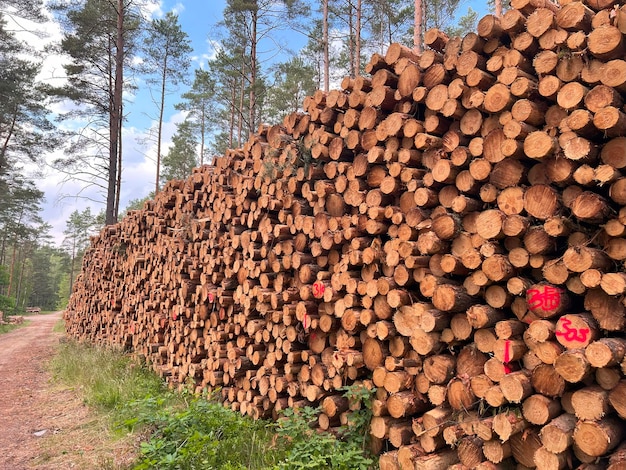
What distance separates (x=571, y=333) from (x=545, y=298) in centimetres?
26

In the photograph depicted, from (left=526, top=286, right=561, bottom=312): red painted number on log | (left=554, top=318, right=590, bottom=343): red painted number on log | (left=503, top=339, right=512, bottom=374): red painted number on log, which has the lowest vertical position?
(left=503, top=339, right=512, bottom=374): red painted number on log

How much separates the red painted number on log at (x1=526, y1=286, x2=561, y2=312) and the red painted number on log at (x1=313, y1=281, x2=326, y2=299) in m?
1.92

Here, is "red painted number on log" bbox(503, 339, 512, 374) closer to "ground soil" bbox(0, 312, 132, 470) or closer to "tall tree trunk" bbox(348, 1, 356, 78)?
"ground soil" bbox(0, 312, 132, 470)

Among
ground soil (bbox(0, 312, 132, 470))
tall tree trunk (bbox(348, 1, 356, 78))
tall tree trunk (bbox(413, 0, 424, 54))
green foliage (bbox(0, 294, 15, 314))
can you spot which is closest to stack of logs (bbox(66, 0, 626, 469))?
ground soil (bbox(0, 312, 132, 470))

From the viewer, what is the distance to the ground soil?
4.27 meters

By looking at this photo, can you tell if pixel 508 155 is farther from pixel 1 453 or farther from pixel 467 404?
pixel 1 453

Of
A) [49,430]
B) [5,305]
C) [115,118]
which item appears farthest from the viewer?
[5,305]

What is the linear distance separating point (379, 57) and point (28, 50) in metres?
20.1

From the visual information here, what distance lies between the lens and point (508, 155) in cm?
305

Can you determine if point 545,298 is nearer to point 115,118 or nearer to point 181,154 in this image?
point 115,118

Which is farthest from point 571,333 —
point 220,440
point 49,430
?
point 49,430

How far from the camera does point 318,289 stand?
4367 millimetres

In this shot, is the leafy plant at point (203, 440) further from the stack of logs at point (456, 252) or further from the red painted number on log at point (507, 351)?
the red painted number on log at point (507, 351)

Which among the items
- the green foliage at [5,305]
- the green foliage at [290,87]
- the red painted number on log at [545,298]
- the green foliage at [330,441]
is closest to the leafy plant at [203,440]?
the green foliage at [330,441]
